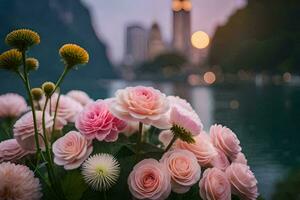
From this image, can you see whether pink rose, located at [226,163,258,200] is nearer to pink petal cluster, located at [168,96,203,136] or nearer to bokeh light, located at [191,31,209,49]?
pink petal cluster, located at [168,96,203,136]

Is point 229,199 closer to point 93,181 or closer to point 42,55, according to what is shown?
point 93,181

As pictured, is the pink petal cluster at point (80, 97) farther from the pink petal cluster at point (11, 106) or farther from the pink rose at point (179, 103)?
the pink rose at point (179, 103)

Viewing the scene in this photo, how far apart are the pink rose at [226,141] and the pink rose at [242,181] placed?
24 mm

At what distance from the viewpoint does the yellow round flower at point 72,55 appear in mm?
325

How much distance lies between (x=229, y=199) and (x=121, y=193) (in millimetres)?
84

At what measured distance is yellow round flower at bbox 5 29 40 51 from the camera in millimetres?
307

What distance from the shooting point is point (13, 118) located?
499 mm

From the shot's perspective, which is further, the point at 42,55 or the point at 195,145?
the point at 42,55

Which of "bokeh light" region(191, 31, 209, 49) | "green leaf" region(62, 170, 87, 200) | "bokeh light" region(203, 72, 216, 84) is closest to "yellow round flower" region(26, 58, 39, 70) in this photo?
"green leaf" region(62, 170, 87, 200)

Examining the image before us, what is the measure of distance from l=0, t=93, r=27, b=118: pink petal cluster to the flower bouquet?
0.45 ft

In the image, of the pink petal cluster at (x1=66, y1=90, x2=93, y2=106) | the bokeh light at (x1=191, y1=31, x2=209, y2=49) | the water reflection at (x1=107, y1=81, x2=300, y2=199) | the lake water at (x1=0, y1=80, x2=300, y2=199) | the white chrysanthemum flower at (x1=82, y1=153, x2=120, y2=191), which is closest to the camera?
the white chrysanthemum flower at (x1=82, y1=153, x2=120, y2=191)

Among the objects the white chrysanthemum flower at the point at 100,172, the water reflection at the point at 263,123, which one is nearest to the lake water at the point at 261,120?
the water reflection at the point at 263,123

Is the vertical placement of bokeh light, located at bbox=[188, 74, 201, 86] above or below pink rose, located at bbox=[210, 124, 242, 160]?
above

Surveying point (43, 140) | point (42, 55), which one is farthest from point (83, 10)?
point (43, 140)
